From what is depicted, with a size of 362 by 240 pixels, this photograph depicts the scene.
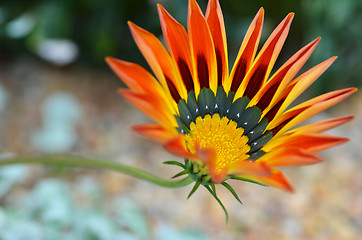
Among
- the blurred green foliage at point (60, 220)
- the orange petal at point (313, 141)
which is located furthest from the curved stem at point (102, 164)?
the blurred green foliage at point (60, 220)

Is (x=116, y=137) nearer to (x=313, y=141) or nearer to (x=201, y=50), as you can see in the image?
(x=201, y=50)

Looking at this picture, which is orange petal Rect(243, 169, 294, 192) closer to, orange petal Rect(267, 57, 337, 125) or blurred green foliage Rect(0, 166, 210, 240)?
orange petal Rect(267, 57, 337, 125)

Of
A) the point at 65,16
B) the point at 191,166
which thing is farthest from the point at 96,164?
the point at 65,16

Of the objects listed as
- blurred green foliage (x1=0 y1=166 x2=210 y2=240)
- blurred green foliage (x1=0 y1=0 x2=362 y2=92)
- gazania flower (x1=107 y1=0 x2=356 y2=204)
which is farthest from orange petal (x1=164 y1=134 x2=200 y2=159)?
blurred green foliage (x1=0 y1=0 x2=362 y2=92)

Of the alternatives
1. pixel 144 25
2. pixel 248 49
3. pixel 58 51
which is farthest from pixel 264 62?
pixel 58 51

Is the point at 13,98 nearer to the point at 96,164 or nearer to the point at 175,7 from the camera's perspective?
the point at 175,7
